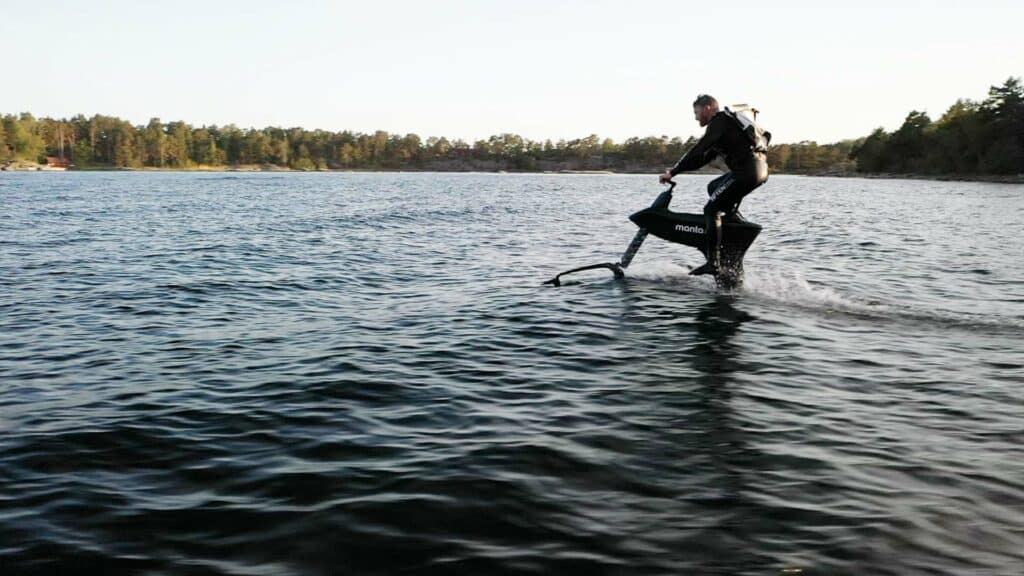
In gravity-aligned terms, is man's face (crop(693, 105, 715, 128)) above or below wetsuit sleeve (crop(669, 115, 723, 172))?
above

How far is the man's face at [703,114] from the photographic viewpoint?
536 inches

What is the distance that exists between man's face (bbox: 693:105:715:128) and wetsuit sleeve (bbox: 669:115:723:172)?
0.21m

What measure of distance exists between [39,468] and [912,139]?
17372 cm

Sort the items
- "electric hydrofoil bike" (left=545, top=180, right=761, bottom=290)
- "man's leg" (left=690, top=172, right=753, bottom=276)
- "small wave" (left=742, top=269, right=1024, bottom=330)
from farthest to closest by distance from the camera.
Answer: "electric hydrofoil bike" (left=545, top=180, right=761, bottom=290) → "man's leg" (left=690, top=172, right=753, bottom=276) → "small wave" (left=742, top=269, right=1024, bottom=330)

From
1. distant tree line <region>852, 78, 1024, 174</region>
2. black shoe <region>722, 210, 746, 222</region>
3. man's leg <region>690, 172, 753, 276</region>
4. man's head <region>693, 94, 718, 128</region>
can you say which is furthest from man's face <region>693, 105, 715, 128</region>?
distant tree line <region>852, 78, 1024, 174</region>

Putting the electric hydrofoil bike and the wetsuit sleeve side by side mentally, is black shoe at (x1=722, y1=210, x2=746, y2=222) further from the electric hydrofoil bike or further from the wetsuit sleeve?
the wetsuit sleeve

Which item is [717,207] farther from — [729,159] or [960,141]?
[960,141]

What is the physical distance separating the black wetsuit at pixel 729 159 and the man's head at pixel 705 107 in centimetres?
18

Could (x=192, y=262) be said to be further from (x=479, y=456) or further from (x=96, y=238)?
(x=479, y=456)

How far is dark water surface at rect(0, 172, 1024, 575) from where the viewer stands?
469 centimetres

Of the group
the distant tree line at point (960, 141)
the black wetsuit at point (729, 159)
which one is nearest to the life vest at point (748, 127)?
the black wetsuit at point (729, 159)

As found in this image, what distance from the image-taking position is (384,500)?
5.33 metres

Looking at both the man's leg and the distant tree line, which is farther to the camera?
the distant tree line

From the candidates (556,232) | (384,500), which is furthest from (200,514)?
(556,232)
